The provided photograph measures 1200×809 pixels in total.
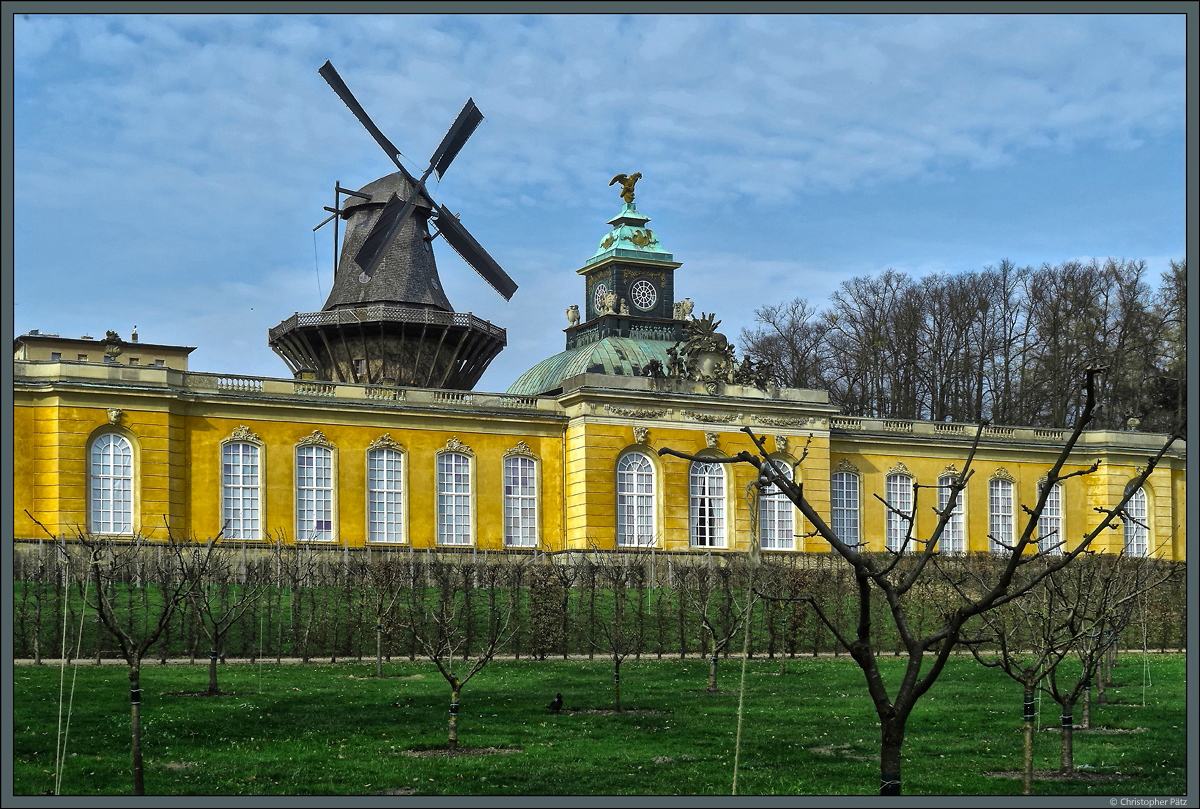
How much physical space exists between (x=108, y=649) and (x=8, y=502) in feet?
59.0

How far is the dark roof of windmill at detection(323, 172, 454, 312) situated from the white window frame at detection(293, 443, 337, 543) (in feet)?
23.5

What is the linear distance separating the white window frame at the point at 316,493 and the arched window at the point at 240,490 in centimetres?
120

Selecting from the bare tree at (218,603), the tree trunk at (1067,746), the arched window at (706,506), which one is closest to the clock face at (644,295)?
the arched window at (706,506)

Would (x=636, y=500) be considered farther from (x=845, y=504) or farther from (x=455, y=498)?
(x=845, y=504)

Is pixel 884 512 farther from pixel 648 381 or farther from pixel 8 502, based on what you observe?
pixel 8 502

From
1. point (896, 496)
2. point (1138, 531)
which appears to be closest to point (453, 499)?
point (896, 496)

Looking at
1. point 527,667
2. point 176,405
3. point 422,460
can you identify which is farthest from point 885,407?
point 527,667

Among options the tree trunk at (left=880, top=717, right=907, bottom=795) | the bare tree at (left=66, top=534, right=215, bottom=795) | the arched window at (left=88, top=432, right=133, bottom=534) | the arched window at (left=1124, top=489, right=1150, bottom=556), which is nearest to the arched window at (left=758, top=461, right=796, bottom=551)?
the arched window at (left=1124, top=489, right=1150, bottom=556)

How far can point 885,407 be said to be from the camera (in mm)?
69312

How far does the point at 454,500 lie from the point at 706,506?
8.08 meters

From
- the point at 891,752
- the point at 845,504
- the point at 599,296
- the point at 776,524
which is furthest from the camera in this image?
the point at 599,296

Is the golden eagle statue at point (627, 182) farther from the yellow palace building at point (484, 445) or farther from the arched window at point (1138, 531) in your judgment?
the arched window at point (1138, 531)

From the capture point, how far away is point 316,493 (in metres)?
44.9

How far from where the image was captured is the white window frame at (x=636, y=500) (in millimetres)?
47312
